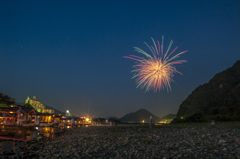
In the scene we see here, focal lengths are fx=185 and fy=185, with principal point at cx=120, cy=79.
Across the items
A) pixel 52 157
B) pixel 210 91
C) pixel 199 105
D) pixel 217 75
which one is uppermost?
pixel 217 75

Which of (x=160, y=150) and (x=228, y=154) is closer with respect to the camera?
(x=228, y=154)

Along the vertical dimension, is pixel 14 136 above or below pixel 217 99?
below

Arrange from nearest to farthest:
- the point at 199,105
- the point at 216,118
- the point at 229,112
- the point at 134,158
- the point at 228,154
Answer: the point at 228,154 → the point at 134,158 → the point at 216,118 → the point at 229,112 → the point at 199,105

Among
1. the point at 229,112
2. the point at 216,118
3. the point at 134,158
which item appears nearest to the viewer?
the point at 134,158

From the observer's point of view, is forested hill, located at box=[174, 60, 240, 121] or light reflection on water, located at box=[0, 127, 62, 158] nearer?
light reflection on water, located at box=[0, 127, 62, 158]

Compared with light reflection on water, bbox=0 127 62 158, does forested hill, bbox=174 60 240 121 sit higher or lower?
higher

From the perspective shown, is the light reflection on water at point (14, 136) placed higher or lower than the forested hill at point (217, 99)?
lower

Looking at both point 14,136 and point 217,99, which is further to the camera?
point 217,99

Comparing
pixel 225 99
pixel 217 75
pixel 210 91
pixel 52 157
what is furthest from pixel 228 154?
pixel 217 75

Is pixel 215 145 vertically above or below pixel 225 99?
below

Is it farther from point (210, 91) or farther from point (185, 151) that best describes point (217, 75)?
point (185, 151)

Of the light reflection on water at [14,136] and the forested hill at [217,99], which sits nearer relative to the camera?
the light reflection on water at [14,136]
